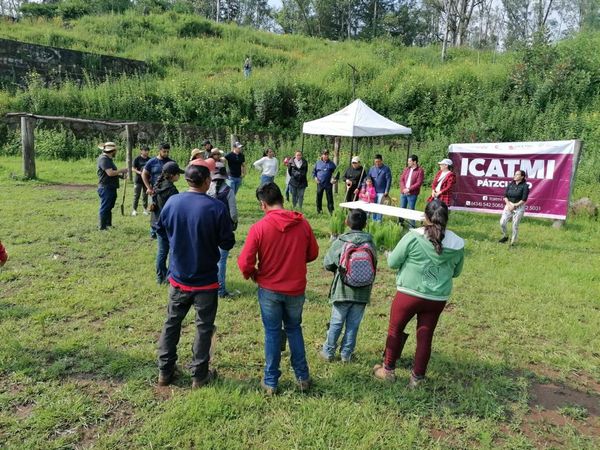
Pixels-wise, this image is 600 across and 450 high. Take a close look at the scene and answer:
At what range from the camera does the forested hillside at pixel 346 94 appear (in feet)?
55.8

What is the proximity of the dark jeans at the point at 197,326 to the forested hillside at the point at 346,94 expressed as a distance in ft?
45.7

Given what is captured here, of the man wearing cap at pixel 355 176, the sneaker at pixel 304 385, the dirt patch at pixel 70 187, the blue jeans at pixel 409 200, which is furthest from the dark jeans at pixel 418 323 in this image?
the dirt patch at pixel 70 187

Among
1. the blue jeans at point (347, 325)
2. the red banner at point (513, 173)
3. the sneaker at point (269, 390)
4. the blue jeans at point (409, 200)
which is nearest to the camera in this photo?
the sneaker at point (269, 390)

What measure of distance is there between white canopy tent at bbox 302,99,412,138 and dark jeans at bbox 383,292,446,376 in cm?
741

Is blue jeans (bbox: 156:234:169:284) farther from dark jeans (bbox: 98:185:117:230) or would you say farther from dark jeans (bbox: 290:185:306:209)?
dark jeans (bbox: 290:185:306:209)

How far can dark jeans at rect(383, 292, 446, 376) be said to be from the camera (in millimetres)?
3456

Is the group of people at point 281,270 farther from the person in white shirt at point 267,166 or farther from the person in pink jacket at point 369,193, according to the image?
the person in white shirt at point 267,166

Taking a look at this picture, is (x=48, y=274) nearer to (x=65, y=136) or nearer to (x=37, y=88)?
(x=65, y=136)

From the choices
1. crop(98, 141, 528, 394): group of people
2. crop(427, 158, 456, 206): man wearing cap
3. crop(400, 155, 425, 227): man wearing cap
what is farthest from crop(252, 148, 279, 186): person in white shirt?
crop(98, 141, 528, 394): group of people

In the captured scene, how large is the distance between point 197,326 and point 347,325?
1.35 m

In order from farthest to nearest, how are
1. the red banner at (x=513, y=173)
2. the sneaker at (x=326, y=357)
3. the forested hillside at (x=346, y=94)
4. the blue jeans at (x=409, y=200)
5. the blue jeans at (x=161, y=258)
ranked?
the forested hillside at (x=346, y=94) < the red banner at (x=513, y=173) < the blue jeans at (x=409, y=200) < the blue jeans at (x=161, y=258) < the sneaker at (x=326, y=357)

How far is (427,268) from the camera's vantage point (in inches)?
133

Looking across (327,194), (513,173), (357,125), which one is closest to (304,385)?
(327,194)

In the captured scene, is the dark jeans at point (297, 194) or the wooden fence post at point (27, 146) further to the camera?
the wooden fence post at point (27, 146)
